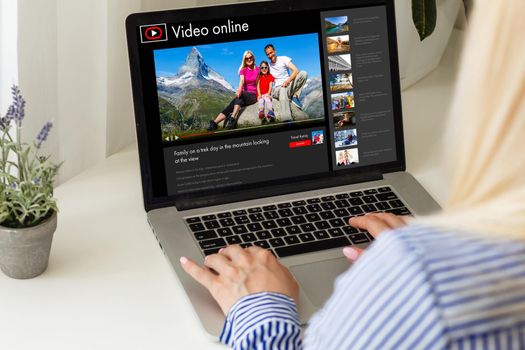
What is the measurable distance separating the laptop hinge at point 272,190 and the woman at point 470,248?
50 centimetres

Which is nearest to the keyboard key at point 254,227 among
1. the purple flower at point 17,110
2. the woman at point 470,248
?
the purple flower at point 17,110

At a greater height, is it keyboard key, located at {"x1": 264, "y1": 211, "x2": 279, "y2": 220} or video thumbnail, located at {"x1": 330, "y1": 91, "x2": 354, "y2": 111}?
video thumbnail, located at {"x1": 330, "y1": 91, "x2": 354, "y2": 111}

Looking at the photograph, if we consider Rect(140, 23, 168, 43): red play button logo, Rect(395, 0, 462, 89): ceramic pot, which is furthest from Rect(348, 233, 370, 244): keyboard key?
Rect(395, 0, 462, 89): ceramic pot

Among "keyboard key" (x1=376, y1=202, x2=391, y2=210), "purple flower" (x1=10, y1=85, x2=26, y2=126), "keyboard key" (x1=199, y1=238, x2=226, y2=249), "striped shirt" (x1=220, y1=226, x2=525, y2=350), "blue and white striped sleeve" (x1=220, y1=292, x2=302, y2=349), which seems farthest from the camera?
"keyboard key" (x1=376, y1=202, x2=391, y2=210)

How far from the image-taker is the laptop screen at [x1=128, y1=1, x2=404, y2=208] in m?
1.17

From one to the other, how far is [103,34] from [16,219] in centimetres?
37

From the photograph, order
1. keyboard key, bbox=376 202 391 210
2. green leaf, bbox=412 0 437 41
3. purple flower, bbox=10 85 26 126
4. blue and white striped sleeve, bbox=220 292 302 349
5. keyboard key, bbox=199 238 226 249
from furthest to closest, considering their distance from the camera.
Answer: green leaf, bbox=412 0 437 41 < keyboard key, bbox=376 202 391 210 < keyboard key, bbox=199 238 226 249 < purple flower, bbox=10 85 26 126 < blue and white striped sleeve, bbox=220 292 302 349

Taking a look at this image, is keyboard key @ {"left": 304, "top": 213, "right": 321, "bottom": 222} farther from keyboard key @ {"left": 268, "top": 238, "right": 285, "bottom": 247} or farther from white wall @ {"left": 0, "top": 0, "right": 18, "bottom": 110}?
white wall @ {"left": 0, "top": 0, "right": 18, "bottom": 110}

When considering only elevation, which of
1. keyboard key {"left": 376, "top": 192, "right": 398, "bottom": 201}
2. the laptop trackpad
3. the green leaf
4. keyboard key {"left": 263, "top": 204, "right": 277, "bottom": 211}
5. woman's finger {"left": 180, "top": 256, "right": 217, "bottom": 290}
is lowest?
the laptop trackpad

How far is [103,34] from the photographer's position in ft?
4.14

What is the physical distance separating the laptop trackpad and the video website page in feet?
0.63

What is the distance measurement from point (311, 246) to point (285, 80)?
26cm

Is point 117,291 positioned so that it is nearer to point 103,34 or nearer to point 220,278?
point 220,278

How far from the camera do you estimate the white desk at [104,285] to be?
0.94m
